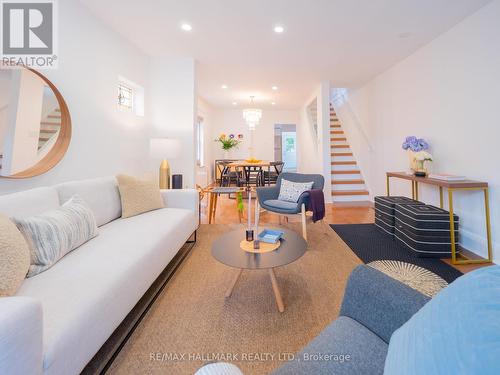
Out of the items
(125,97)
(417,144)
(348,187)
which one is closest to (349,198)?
(348,187)

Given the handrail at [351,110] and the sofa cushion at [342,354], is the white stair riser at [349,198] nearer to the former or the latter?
the handrail at [351,110]

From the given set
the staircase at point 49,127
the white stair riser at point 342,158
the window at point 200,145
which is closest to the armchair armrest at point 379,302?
the staircase at point 49,127

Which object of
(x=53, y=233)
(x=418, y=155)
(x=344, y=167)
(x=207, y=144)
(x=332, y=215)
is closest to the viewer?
(x=53, y=233)

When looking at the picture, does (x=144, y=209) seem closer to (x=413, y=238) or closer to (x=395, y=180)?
(x=413, y=238)

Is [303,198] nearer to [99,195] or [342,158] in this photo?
[99,195]

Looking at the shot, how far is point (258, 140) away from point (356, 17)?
19.1 feet

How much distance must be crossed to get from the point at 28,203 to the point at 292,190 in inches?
105

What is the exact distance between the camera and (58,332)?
0.85m

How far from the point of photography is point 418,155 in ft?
9.76

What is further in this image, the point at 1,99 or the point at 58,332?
the point at 1,99

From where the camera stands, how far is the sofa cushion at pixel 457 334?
36 centimetres

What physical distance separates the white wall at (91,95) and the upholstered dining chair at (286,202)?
1.94 meters

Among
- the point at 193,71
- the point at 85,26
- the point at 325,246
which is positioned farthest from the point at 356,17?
the point at 85,26

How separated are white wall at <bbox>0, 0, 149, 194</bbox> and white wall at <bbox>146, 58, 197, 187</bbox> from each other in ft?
1.21
